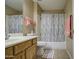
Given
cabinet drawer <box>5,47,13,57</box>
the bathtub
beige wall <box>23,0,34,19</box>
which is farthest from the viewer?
the bathtub

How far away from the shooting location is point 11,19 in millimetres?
3631

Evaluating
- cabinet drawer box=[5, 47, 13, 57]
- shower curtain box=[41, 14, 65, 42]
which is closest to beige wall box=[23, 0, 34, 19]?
shower curtain box=[41, 14, 65, 42]

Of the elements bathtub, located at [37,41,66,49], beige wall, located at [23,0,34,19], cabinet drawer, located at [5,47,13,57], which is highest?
beige wall, located at [23,0,34,19]

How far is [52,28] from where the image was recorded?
7738 millimetres

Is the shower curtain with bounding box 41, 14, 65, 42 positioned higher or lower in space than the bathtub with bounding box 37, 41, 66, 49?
higher

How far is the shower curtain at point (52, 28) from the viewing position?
7.71 m

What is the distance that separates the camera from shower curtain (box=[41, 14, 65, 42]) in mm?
7707

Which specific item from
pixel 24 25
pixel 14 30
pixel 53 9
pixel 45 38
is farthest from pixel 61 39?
pixel 14 30

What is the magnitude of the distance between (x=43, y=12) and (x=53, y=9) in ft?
1.81

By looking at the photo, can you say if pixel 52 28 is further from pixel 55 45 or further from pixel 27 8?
pixel 27 8


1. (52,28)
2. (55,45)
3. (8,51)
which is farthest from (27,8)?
(8,51)

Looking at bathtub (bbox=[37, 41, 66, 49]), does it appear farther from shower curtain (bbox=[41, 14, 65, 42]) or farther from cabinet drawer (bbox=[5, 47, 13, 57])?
cabinet drawer (bbox=[5, 47, 13, 57])

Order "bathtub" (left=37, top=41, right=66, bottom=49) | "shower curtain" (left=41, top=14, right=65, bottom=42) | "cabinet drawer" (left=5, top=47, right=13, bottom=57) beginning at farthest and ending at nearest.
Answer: "shower curtain" (left=41, top=14, right=65, bottom=42) < "bathtub" (left=37, top=41, right=66, bottom=49) < "cabinet drawer" (left=5, top=47, right=13, bottom=57)
